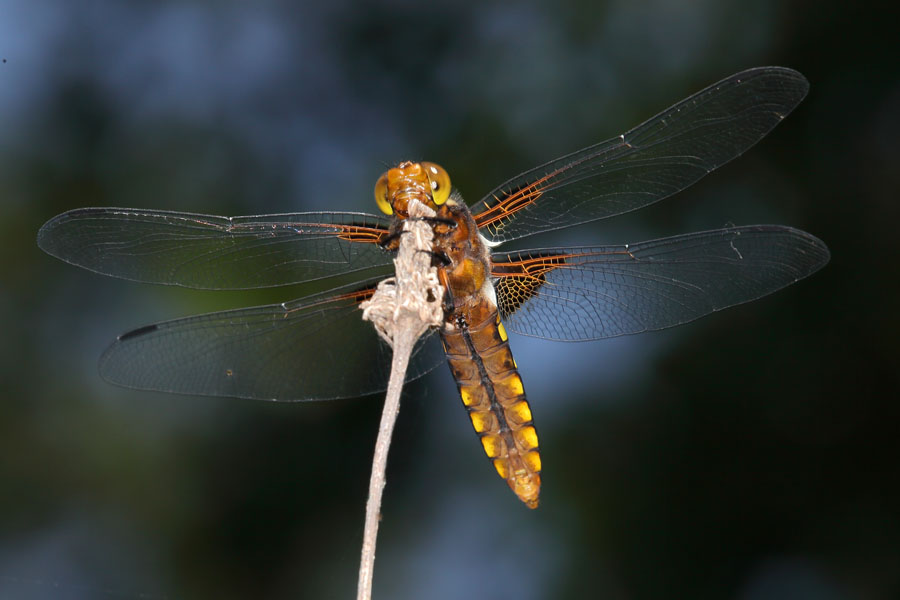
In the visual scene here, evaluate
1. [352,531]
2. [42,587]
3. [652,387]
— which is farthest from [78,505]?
[652,387]

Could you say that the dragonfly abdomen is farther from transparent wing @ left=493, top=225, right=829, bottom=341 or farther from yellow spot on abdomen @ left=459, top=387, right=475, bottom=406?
transparent wing @ left=493, top=225, right=829, bottom=341

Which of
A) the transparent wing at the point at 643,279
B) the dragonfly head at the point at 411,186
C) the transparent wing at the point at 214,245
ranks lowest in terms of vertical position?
the transparent wing at the point at 643,279

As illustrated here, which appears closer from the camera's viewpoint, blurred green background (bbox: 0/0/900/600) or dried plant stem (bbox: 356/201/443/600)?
dried plant stem (bbox: 356/201/443/600)

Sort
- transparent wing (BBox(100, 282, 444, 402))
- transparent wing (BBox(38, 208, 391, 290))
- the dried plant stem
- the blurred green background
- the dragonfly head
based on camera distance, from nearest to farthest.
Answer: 1. the dried plant stem
2. the dragonfly head
3. transparent wing (BBox(38, 208, 391, 290))
4. transparent wing (BBox(100, 282, 444, 402))
5. the blurred green background

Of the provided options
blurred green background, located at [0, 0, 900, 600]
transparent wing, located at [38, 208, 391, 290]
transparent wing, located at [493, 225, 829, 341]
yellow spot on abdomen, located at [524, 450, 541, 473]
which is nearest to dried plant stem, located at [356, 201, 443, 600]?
transparent wing, located at [38, 208, 391, 290]

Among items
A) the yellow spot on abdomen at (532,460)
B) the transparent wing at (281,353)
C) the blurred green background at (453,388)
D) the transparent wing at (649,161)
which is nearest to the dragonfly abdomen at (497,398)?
the yellow spot on abdomen at (532,460)

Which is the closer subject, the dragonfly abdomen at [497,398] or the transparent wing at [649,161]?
the transparent wing at [649,161]

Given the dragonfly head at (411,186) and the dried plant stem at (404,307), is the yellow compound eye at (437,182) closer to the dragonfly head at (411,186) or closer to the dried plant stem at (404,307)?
the dragonfly head at (411,186)

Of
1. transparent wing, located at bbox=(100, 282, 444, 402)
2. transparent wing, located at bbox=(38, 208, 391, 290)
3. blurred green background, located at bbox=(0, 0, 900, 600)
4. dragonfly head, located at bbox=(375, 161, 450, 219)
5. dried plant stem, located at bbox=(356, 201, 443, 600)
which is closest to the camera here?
dried plant stem, located at bbox=(356, 201, 443, 600)
